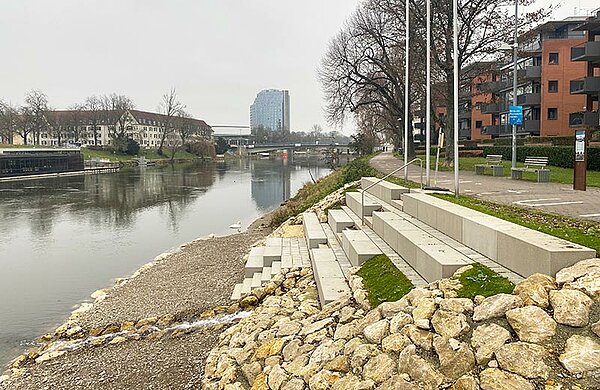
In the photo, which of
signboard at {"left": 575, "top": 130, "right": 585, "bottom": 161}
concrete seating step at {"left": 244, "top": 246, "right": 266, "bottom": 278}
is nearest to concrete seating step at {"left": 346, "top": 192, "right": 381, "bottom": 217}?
concrete seating step at {"left": 244, "top": 246, "right": 266, "bottom": 278}

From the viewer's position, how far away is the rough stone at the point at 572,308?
167 inches

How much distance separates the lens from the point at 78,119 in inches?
4301

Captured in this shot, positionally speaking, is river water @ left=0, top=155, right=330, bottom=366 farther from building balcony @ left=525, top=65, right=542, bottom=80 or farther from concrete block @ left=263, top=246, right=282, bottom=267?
building balcony @ left=525, top=65, right=542, bottom=80

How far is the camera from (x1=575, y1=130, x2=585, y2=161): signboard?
1306 centimetres

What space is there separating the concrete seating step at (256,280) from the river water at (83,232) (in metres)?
5.04

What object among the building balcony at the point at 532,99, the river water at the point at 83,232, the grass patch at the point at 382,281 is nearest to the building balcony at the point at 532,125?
the building balcony at the point at 532,99

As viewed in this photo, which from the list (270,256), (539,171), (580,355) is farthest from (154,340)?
(539,171)

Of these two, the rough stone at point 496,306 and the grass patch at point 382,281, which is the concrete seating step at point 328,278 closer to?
the grass patch at point 382,281

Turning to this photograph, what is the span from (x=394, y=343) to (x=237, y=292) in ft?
22.2

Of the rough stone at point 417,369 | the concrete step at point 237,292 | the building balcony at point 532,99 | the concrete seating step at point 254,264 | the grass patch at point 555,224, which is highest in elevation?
the building balcony at point 532,99

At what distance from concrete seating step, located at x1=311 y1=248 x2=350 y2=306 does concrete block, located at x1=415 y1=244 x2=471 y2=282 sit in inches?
52.8

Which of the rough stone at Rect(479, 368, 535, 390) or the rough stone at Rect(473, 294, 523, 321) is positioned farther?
the rough stone at Rect(473, 294, 523, 321)

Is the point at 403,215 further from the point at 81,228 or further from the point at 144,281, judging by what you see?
the point at 81,228

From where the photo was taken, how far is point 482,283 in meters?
5.35
